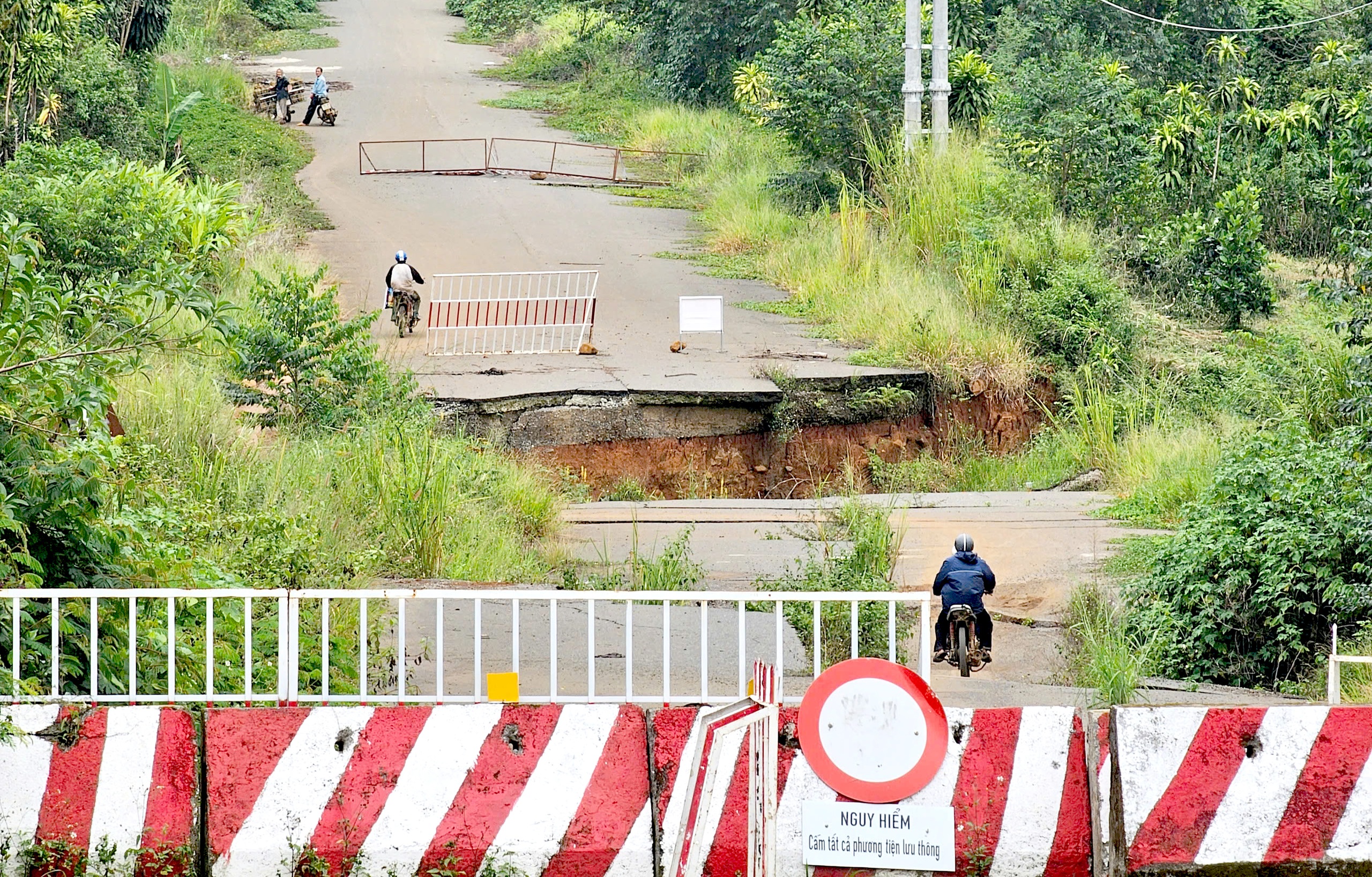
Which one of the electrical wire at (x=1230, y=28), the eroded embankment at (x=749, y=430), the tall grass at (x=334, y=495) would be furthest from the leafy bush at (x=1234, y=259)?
the tall grass at (x=334, y=495)

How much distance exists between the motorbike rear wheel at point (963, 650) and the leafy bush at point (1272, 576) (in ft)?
4.12

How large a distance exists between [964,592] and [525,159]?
70.7 ft

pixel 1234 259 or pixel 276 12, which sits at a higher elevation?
pixel 276 12

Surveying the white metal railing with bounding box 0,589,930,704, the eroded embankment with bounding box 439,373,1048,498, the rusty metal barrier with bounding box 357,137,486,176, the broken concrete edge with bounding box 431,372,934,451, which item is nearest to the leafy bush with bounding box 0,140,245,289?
the broken concrete edge with bounding box 431,372,934,451

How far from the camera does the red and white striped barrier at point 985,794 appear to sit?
17.1 ft

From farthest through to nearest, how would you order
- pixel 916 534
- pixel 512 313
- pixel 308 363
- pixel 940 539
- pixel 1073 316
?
1. pixel 512 313
2. pixel 1073 316
3. pixel 308 363
4. pixel 916 534
5. pixel 940 539

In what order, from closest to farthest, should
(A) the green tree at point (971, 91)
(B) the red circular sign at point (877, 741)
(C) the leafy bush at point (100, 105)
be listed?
(B) the red circular sign at point (877, 741), (C) the leafy bush at point (100, 105), (A) the green tree at point (971, 91)

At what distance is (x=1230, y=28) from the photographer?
90.1 feet

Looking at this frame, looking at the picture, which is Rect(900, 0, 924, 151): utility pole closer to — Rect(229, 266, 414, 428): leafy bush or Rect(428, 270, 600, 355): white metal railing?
Rect(428, 270, 600, 355): white metal railing

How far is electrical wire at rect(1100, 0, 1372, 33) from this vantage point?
24.4 meters

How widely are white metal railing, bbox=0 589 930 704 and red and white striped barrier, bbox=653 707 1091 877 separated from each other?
0.29m

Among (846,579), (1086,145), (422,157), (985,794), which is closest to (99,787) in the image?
(985,794)

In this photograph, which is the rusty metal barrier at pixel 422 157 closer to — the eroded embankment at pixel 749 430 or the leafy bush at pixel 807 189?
the leafy bush at pixel 807 189

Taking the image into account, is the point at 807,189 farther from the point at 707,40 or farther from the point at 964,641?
the point at 964,641
